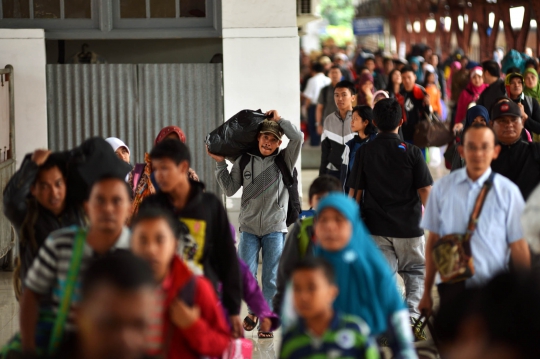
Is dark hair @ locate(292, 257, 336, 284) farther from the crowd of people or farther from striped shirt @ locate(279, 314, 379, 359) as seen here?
striped shirt @ locate(279, 314, 379, 359)

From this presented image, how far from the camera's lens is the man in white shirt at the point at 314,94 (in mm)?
18672

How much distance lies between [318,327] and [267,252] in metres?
3.50

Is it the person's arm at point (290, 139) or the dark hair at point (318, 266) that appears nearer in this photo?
the dark hair at point (318, 266)

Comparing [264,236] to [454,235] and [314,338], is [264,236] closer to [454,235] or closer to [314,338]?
[454,235]

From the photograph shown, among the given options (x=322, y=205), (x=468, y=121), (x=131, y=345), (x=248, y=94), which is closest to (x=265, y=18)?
(x=248, y=94)

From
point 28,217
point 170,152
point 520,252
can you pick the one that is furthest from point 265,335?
point 28,217

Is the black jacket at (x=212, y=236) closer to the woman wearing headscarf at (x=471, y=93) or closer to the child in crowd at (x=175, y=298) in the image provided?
the child in crowd at (x=175, y=298)

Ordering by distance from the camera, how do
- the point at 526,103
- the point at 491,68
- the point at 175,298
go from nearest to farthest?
the point at 175,298, the point at 526,103, the point at 491,68

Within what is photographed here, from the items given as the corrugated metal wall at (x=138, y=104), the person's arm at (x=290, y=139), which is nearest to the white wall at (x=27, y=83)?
the corrugated metal wall at (x=138, y=104)

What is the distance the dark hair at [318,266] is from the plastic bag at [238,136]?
338cm

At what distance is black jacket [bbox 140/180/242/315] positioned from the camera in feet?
15.6

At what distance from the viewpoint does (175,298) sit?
388 cm

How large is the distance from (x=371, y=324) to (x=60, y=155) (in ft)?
6.58

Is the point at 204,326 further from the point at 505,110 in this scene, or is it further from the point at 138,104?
the point at 138,104
